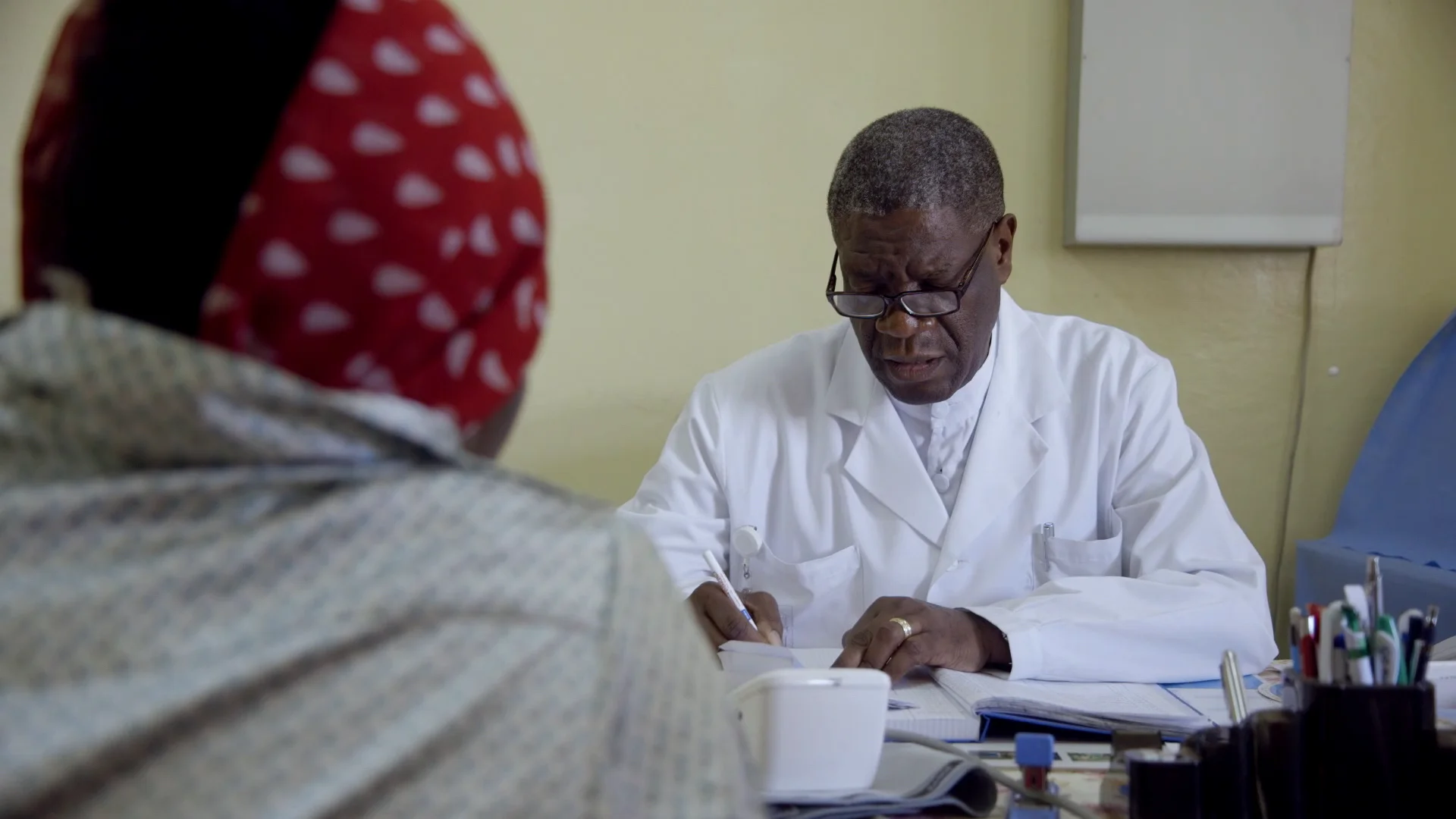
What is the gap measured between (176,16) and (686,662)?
0.47 m

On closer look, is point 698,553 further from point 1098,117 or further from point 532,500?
point 532,500

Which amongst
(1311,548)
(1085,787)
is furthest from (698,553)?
(1311,548)

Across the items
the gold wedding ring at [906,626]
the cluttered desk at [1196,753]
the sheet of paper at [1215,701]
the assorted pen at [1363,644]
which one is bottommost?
the sheet of paper at [1215,701]

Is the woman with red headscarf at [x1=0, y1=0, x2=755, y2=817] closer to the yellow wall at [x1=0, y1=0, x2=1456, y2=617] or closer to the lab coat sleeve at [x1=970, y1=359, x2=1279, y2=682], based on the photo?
the lab coat sleeve at [x1=970, y1=359, x2=1279, y2=682]

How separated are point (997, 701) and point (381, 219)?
3.28 feet

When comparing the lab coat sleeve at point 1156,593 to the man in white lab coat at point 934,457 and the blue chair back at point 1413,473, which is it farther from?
the blue chair back at point 1413,473

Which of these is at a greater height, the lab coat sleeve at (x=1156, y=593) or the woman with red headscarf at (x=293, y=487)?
the woman with red headscarf at (x=293, y=487)

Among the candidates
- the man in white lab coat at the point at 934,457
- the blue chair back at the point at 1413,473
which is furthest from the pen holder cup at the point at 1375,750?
the blue chair back at the point at 1413,473

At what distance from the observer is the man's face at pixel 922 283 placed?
6.86 ft

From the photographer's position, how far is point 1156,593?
1.91 m

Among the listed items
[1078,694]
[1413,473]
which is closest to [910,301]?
[1078,694]

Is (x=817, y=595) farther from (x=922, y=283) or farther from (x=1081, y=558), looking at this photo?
(x=922, y=283)

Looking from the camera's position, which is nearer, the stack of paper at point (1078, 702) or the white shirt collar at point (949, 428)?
the stack of paper at point (1078, 702)

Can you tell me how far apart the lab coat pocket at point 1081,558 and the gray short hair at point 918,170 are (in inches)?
23.0
